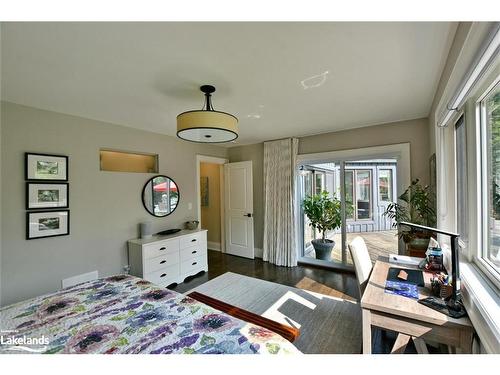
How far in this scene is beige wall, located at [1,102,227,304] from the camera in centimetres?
229

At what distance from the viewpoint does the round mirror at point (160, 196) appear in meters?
3.48

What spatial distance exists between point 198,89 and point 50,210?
7.26 feet

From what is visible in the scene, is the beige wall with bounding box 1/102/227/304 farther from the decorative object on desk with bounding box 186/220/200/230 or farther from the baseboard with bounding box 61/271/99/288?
the decorative object on desk with bounding box 186/220/200/230

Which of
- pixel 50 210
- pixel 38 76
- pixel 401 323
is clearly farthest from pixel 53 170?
pixel 401 323

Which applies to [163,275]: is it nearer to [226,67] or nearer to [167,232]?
[167,232]

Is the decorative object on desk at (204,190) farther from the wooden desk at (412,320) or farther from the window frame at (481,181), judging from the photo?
the window frame at (481,181)

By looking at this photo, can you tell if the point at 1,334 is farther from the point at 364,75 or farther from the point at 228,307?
the point at 364,75

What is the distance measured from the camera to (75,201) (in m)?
2.72

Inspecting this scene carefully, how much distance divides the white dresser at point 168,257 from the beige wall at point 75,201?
31 cm

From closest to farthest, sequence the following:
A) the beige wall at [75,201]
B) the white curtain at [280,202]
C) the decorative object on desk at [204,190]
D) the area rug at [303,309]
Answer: the area rug at [303,309], the beige wall at [75,201], the white curtain at [280,202], the decorative object on desk at [204,190]

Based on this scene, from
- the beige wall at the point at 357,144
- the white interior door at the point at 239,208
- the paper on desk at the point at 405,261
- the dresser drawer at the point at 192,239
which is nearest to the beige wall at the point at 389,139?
the beige wall at the point at 357,144

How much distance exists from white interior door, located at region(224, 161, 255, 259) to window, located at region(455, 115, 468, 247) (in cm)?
316

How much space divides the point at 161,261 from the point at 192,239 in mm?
622

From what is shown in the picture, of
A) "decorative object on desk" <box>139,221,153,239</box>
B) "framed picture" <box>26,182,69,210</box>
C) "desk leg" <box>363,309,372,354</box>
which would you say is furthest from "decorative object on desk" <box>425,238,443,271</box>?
"framed picture" <box>26,182,69,210</box>
